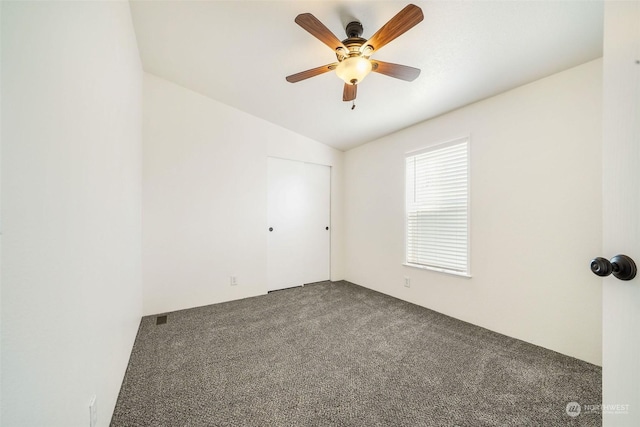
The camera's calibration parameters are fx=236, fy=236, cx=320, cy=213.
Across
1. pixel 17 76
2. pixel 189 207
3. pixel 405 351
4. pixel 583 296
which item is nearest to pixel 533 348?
pixel 583 296

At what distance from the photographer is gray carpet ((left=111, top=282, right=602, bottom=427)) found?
1351 millimetres

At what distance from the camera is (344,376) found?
168 centimetres

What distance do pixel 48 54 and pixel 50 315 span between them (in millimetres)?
798

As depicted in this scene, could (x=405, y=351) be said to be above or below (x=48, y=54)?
below

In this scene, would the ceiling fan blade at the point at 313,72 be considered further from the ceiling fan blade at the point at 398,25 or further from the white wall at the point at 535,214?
the white wall at the point at 535,214

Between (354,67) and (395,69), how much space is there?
32 centimetres

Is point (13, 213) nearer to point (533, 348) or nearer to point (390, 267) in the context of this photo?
point (533, 348)

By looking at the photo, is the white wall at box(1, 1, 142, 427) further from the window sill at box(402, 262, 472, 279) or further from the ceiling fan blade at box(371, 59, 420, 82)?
the window sill at box(402, 262, 472, 279)

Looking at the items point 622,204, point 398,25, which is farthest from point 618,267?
point 398,25

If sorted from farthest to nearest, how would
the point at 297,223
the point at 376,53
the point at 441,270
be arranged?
1. the point at 297,223
2. the point at 441,270
3. the point at 376,53

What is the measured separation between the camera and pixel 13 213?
58 cm

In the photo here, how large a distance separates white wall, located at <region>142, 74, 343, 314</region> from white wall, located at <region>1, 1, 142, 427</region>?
4.99ft

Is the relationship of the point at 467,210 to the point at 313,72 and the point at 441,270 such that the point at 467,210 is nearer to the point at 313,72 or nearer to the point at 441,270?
the point at 441,270

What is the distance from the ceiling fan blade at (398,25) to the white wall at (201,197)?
88.0 inches
